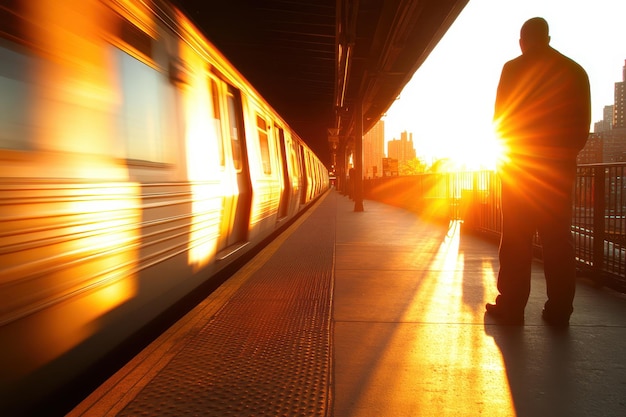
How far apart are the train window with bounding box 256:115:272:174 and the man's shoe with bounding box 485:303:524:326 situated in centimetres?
497

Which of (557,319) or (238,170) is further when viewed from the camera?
(238,170)

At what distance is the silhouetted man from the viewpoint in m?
3.55

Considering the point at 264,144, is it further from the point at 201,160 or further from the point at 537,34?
the point at 537,34

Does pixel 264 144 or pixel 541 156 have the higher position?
pixel 264 144

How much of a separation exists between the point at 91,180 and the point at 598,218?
4987 mm

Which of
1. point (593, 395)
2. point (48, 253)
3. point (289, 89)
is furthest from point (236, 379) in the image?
point (289, 89)

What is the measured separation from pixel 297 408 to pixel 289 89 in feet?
55.2

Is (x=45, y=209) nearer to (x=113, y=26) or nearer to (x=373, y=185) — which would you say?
(x=113, y=26)

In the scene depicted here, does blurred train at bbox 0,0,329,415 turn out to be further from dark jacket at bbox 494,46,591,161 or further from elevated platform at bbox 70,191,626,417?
dark jacket at bbox 494,46,591,161

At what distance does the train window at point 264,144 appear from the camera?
8281 mm

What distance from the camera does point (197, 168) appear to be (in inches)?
182

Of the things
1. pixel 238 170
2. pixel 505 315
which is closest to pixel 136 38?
pixel 238 170

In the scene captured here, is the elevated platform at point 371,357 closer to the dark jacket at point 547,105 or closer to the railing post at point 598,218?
the railing post at point 598,218

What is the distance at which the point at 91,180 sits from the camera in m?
2.64
